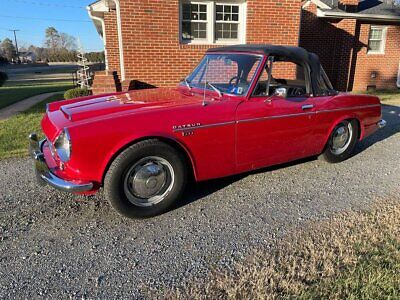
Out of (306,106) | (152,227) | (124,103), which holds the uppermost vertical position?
(124,103)

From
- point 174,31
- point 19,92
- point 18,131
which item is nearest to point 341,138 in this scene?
point 174,31

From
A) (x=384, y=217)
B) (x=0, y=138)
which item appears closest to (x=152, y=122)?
(x=384, y=217)

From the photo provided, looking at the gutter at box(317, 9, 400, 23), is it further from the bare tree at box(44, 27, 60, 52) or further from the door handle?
the bare tree at box(44, 27, 60, 52)

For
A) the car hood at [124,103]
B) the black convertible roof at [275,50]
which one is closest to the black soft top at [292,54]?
the black convertible roof at [275,50]

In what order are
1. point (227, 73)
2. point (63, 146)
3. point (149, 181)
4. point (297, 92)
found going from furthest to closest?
point (297, 92) → point (227, 73) → point (149, 181) → point (63, 146)

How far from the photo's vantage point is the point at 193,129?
3.22 metres

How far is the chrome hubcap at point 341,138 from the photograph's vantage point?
4.65 metres

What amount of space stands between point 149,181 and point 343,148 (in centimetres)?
314

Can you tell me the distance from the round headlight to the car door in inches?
66.6

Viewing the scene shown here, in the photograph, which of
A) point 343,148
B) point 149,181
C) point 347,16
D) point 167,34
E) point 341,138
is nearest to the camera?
point 149,181

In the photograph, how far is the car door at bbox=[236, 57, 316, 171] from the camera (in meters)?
3.54

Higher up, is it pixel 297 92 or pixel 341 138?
pixel 297 92

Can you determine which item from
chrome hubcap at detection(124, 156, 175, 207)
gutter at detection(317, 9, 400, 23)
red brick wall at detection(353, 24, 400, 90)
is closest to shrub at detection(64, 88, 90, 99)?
chrome hubcap at detection(124, 156, 175, 207)

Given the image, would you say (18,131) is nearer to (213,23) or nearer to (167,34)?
(167,34)
